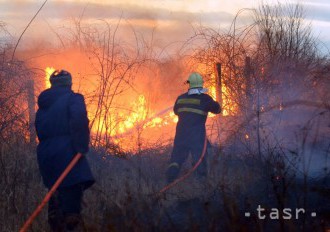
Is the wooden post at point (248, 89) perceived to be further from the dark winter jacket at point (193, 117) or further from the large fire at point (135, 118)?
the dark winter jacket at point (193, 117)

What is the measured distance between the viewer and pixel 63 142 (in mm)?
5629

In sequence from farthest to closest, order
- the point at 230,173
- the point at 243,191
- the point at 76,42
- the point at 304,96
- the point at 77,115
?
the point at 304,96 → the point at 76,42 → the point at 230,173 → the point at 243,191 → the point at 77,115

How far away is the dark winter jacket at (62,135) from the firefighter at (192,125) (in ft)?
9.31

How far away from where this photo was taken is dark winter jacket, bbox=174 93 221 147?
27.3ft

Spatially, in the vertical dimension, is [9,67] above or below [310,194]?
above

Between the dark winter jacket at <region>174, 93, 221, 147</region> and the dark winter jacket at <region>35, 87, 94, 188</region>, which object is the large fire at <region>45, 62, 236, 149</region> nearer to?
the dark winter jacket at <region>174, 93, 221, 147</region>

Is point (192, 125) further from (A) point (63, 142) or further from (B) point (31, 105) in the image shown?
(A) point (63, 142)

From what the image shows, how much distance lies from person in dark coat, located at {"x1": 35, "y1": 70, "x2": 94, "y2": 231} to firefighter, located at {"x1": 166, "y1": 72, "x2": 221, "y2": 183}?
2.79 metres

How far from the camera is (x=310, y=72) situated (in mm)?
12977

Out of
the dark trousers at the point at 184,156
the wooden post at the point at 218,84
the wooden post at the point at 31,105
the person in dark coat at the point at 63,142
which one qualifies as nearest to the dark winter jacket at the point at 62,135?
the person in dark coat at the point at 63,142

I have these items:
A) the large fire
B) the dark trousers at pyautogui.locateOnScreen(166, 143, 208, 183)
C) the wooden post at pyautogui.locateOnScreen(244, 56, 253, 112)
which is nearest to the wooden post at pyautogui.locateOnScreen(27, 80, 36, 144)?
the large fire

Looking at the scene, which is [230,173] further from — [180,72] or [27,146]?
[180,72]

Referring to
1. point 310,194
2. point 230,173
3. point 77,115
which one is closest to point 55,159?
point 77,115

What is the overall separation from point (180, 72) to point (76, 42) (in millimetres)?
3692
